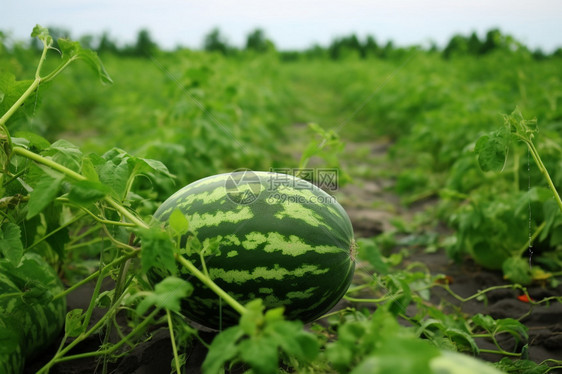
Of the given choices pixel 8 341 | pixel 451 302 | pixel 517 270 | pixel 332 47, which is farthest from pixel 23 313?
pixel 332 47

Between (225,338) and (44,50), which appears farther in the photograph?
(44,50)

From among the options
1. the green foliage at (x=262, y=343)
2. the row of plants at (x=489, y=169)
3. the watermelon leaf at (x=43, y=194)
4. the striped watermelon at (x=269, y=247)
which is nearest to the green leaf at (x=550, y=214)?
the row of plants at (x=489, y=169)

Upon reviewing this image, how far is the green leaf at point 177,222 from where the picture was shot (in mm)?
1308

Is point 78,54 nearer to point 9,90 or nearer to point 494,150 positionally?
point 9,90

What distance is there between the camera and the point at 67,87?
461 inches

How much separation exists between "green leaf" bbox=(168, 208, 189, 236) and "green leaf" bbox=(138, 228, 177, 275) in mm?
51

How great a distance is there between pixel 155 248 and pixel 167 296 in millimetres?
168

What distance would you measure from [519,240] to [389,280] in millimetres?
1307

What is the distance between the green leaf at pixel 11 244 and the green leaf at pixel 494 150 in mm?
1653

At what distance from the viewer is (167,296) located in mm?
1124

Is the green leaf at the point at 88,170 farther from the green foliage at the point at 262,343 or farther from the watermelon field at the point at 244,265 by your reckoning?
the green foliage at the point at 262,343

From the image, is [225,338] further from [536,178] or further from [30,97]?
[536,178]

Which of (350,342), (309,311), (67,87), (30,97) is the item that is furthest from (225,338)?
(67,87)

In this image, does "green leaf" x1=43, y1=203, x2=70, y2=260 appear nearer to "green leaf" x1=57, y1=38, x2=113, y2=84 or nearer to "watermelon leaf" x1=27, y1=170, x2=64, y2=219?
"watermelon leaf" x1=27, y1=170, x2=64, y2=219
